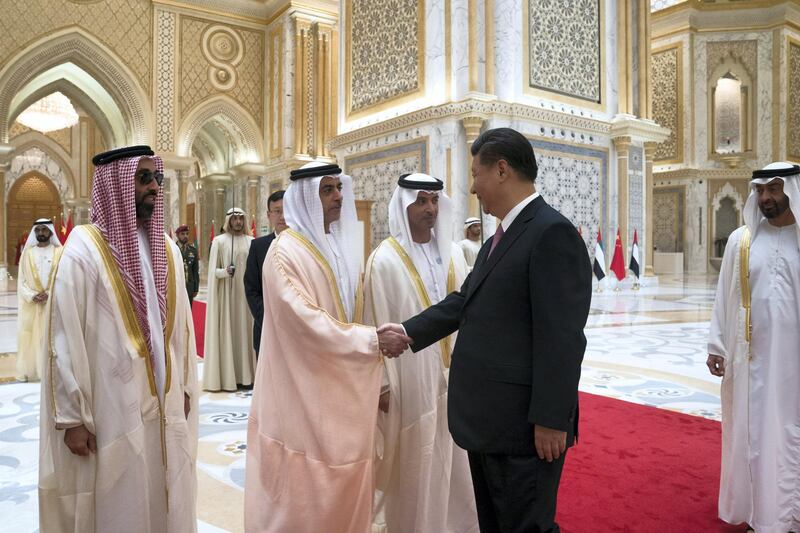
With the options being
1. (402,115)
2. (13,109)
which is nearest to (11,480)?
(402,115)

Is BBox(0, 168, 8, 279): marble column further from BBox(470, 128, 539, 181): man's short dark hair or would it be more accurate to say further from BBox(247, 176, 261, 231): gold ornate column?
BBox(470, 128, 539, 181): man's short dark hair

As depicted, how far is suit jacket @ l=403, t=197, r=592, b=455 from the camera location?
1.21 m

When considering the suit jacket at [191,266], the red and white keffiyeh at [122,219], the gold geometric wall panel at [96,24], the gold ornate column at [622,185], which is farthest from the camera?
the gold geometric wall panel at [96,24]

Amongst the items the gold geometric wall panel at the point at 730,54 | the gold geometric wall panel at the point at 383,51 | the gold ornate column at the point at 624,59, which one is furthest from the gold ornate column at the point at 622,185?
the gold geometric wall panel at the point at 730,54

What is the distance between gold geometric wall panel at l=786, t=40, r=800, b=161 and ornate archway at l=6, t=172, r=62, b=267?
21558 mm

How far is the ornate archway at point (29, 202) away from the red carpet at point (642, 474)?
2054 cm

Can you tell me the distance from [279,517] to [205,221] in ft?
52.3

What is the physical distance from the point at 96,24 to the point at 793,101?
1708 centimetres

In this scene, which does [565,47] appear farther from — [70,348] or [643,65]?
[70,348]

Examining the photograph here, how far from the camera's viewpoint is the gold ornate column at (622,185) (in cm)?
927

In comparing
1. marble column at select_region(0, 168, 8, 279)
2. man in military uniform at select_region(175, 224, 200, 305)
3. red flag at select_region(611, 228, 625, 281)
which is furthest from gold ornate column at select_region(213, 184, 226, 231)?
red flag at select_region(611, 228, 625, 281)

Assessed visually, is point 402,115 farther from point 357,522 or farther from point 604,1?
point 357,522

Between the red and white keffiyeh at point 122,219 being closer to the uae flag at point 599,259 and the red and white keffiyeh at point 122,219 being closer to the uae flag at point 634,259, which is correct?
the uae flag at point 599,259

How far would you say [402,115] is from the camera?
8406 mm
